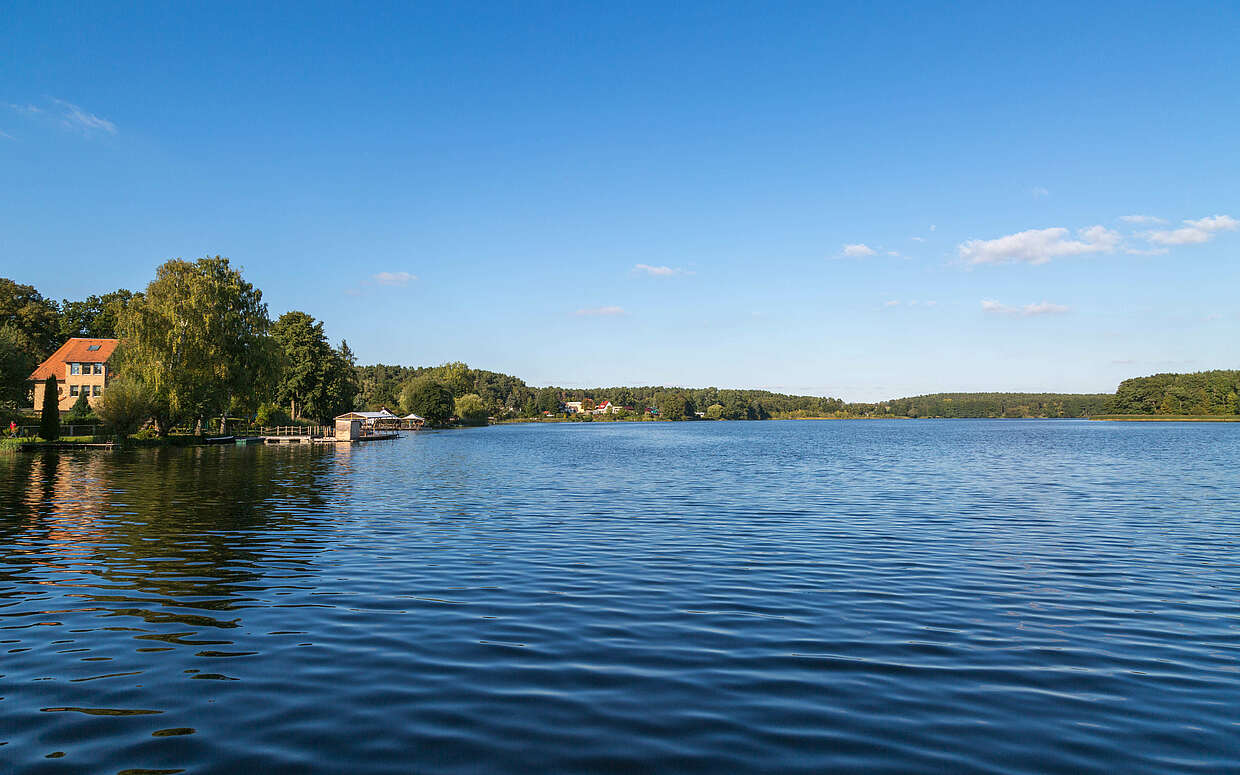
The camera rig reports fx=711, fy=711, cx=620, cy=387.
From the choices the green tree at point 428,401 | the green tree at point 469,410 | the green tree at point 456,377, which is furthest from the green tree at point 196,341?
the green tree at point 456,377

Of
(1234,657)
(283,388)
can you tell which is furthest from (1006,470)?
(283,388)

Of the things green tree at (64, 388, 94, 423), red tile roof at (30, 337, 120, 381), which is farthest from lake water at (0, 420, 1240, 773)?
red tile roof at (30, 337, 120, 381)

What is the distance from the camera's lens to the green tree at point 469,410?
156125 mm

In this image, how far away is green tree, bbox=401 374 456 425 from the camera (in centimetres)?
13475

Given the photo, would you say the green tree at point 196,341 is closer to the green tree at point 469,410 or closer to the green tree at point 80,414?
the green tree at point 80,414

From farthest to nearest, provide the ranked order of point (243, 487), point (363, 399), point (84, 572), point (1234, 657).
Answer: point (363, 399) < point (243, 487) < point (84, 572) < point (1234, 657)

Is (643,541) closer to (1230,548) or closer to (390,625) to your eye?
(390,625)

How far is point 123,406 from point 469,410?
343ft

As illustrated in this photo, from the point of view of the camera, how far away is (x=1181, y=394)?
6639 inches

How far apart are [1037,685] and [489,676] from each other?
598 centimetres

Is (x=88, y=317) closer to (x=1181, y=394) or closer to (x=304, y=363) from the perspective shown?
(x=304, y=363)

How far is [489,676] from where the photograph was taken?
25.8 ft

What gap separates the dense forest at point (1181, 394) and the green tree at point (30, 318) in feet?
724

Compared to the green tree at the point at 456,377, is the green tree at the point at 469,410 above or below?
below
